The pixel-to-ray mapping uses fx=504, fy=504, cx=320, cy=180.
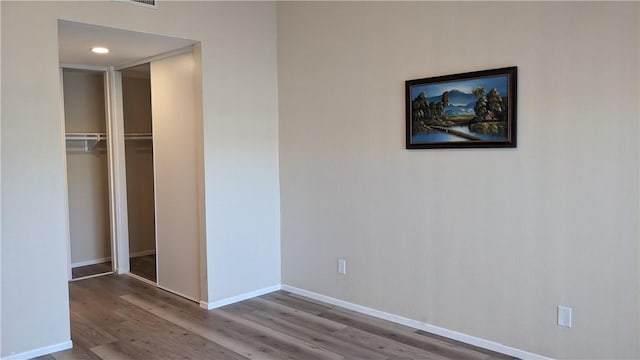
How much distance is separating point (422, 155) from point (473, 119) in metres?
0.47

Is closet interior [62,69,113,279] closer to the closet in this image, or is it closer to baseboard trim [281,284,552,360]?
the closet

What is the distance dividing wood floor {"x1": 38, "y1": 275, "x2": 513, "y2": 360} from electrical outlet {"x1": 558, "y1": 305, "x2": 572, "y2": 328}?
42 cm

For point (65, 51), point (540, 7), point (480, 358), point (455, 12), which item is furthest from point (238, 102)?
point (480, 358)

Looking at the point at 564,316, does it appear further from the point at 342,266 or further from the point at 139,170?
the point at 139,170

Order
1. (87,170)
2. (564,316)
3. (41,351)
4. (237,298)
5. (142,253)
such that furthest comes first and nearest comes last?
(142,253) < (87,170) < (237,298) < (41,351) < (564,316)

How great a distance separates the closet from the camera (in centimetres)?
438

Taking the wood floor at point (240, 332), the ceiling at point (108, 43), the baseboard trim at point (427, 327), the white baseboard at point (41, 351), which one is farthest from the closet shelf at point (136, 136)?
the white baseboard at point (41, 351)

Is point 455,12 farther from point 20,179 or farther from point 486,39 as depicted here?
point 20,179

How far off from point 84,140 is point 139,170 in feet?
2.31

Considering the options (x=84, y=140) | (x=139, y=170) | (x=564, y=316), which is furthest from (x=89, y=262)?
(x=564, y=316)

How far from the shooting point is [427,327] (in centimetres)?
362

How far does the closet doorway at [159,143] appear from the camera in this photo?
13.5 feet

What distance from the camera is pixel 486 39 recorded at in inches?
125

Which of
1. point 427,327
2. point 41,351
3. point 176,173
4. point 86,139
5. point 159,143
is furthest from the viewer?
point 86,139
